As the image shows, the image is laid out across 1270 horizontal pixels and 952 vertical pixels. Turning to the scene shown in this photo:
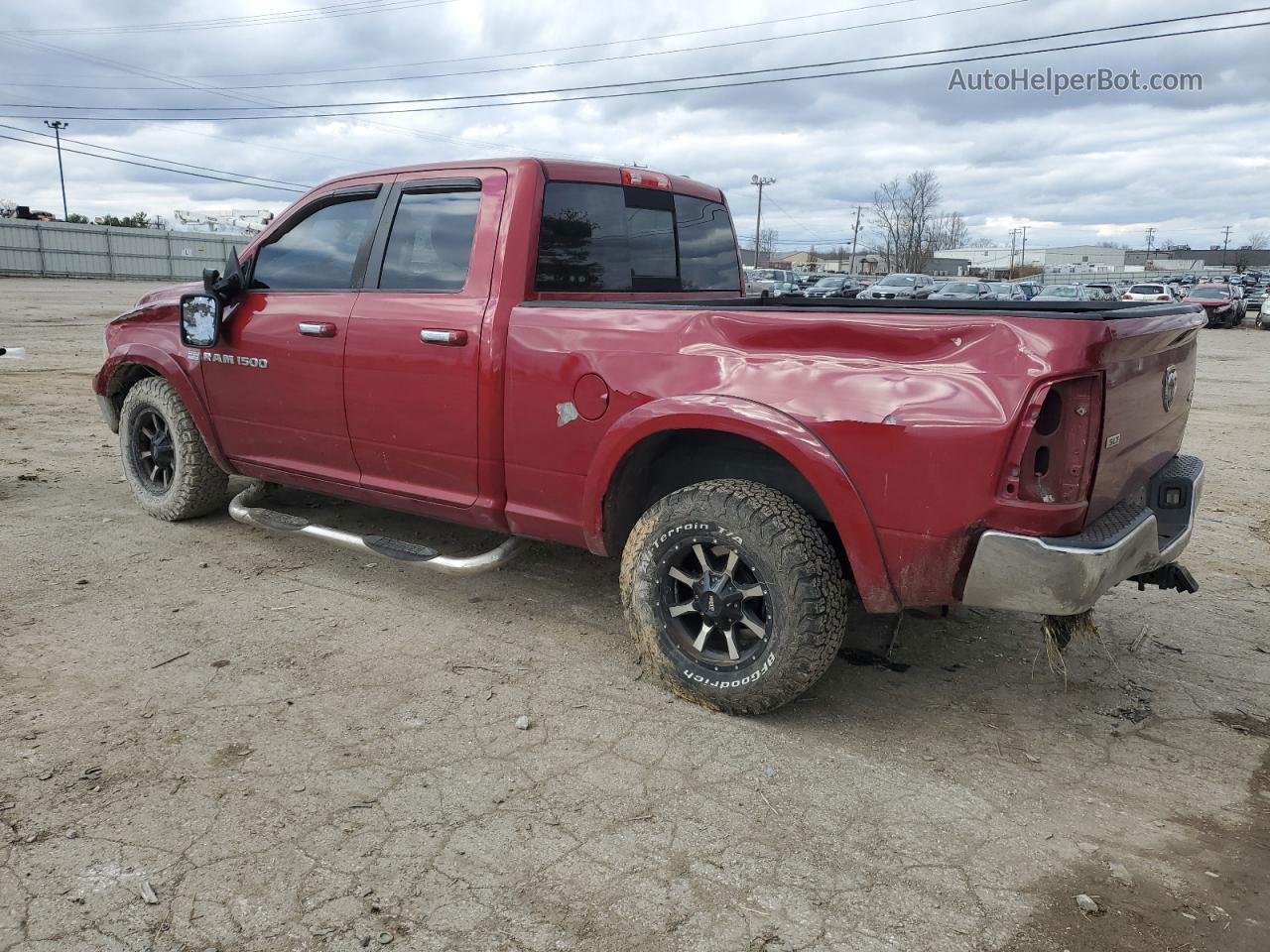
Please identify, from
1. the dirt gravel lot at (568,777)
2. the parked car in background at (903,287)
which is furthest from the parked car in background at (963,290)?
the dirt gravel lot at (568,777)

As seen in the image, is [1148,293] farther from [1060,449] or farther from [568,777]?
[568,777]

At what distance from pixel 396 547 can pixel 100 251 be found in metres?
49.4

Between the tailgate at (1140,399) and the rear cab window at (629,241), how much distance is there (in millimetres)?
2184

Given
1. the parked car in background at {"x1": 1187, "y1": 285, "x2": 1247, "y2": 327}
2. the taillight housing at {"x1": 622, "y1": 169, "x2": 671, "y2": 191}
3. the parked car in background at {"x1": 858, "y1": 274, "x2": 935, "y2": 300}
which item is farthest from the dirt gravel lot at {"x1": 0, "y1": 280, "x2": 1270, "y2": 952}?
the parked car in background at {"x1": 1187, "y1": 285, "x2": 1247, "y2": 327}

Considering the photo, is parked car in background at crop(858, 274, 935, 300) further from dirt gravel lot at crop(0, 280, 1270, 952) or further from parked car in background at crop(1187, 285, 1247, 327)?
dirt gravel lot at crop(0, 280, 1270, 952)

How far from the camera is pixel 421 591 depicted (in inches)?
181

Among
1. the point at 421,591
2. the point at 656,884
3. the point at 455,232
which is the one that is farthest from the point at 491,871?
the point at 455,232

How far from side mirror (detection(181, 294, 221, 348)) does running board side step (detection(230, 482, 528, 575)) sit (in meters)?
0.90

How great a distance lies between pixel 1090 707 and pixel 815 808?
4.50ft

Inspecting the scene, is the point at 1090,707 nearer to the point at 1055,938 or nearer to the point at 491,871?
the point at 1055,938

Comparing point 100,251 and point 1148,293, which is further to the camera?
point 100,251

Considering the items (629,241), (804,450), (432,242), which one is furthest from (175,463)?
(804,450)

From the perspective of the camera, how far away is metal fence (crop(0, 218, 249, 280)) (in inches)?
1656

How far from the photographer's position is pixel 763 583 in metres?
3.17
